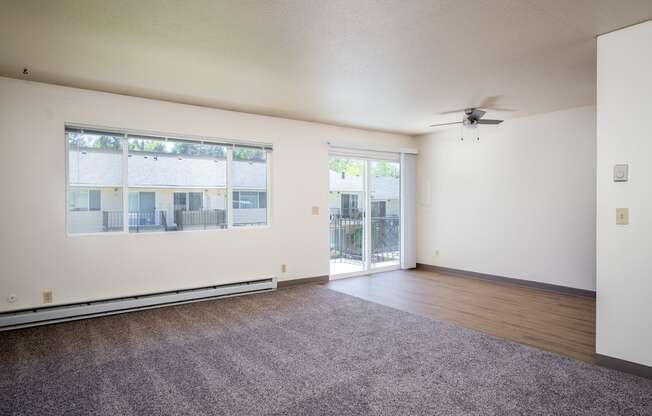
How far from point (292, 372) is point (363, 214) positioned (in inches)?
158

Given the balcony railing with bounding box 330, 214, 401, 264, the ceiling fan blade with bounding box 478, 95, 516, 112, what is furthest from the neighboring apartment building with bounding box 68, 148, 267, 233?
the ceiling fan blade with bounding box 478, 95, 516, 112

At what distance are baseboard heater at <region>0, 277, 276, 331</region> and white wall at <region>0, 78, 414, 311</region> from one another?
84 millimetres

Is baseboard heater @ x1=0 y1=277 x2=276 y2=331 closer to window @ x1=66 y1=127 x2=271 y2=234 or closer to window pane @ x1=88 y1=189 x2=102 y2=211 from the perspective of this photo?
window @ x1=66 y1=127 x2=271 y2=234

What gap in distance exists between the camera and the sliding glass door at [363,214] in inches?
246

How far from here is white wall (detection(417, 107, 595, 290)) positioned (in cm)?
498

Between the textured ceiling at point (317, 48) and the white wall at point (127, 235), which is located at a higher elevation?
the textured ceiling at point (317, 48)

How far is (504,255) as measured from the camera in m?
5.82

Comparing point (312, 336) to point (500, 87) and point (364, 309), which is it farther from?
point (500, 87)

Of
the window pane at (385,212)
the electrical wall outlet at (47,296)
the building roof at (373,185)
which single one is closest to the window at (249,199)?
the building roof at (373,185)

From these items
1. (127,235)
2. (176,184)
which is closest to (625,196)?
(176,184)

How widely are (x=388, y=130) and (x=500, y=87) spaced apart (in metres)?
2.59

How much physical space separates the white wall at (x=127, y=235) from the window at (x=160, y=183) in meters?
0.14

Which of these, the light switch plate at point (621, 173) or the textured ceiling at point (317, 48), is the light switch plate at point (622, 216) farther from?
the textured ceiling at point (317, 48)

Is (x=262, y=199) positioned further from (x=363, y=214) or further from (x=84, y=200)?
(x=84, y=200)
